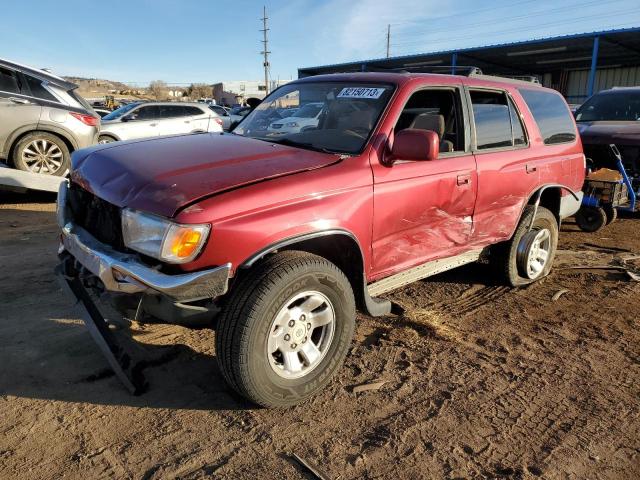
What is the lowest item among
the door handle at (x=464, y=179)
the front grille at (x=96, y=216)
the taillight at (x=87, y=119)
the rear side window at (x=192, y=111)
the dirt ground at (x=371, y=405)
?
the dirt ground at (x=371, y=405)

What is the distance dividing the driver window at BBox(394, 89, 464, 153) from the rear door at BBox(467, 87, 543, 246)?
0.15 metres

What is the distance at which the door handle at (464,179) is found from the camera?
3729mm

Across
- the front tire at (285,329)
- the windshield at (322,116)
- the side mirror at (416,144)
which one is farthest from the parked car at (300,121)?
the front tire at (285,329)

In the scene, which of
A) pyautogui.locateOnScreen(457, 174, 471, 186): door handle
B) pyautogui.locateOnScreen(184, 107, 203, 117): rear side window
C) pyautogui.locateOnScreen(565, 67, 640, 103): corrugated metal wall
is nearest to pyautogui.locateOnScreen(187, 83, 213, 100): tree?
pyautogui.locateOnScreen(565, 67, 640, 103): corrugated metal wall

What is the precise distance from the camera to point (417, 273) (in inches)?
147

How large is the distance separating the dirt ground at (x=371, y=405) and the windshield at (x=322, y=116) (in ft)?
4.92

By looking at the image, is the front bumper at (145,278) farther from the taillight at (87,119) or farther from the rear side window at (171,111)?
the rear side window at (171,111)

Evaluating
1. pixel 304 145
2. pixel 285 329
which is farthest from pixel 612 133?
pixel 285 329

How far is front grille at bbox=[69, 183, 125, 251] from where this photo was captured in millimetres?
2791

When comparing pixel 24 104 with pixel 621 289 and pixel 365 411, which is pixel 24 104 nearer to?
pixel 365 411

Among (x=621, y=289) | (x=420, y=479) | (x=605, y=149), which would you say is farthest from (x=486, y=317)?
(x=605, y=149)

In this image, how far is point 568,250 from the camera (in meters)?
6.34

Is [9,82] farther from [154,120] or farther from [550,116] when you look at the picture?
[550,116]

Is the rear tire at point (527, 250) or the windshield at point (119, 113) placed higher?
the windshield at point (119, 113)
